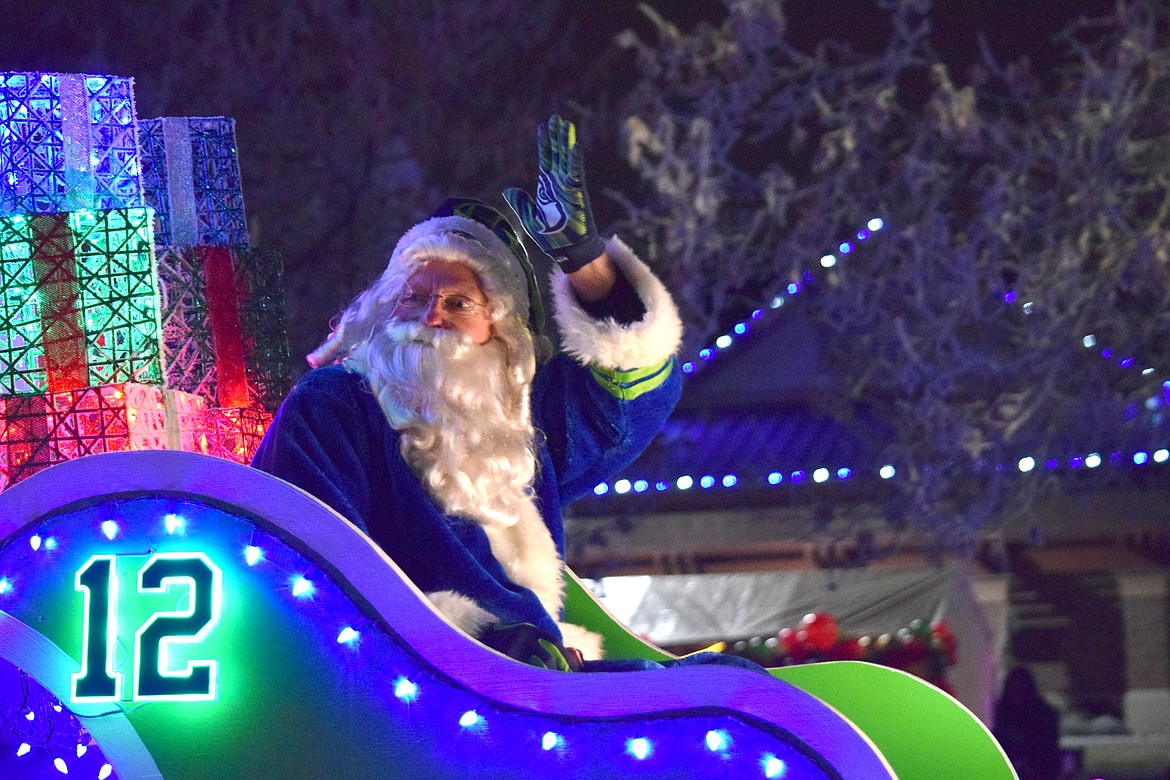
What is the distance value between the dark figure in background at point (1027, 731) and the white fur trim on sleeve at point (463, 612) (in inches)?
162

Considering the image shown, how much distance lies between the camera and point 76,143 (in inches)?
105

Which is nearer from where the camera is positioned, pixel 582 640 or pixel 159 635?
pixel 159 635

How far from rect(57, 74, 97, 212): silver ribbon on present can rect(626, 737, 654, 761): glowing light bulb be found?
153cm

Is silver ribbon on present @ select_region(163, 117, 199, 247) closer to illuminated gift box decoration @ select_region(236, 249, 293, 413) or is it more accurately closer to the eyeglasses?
illuminated gift box decoration @ select_region(236, 249, 293, 413)

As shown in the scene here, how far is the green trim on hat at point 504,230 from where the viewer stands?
2.75 m

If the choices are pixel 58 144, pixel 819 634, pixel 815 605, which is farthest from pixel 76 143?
pixel 815 605

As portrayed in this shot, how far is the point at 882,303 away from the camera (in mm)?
7734

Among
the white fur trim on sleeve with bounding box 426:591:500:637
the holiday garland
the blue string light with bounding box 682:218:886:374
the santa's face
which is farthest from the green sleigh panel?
the blue string light with bounding box 682:218:886:374

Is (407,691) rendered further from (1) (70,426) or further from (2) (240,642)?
(1) (70,426)

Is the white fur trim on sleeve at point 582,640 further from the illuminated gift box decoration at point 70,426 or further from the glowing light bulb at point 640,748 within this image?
the illuminated gift box decoration at point 70,426

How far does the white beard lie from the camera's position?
2496 millimetres

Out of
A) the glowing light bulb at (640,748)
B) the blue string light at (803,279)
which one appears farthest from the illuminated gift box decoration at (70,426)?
the blue string light at (803,279)

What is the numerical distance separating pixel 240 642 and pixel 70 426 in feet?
2.38

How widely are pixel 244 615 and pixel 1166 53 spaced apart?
6814 millimetres
